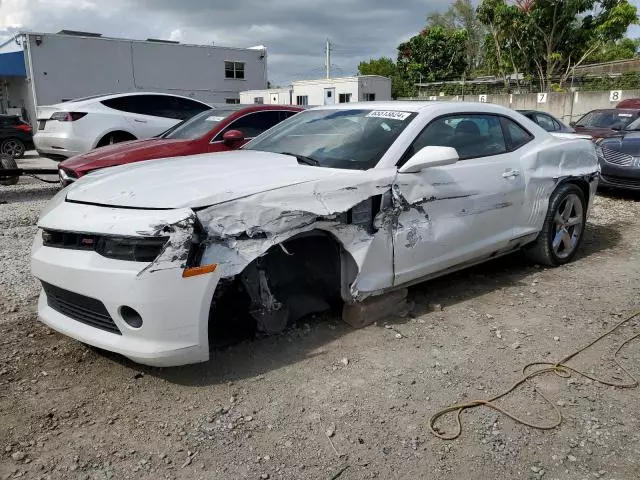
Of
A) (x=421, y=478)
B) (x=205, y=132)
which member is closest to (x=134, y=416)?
(x=421, y=478)

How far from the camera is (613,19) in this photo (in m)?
25.0

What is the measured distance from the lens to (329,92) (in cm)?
2678

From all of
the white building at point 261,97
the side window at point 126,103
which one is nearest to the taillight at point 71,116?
the side window at point 126,103

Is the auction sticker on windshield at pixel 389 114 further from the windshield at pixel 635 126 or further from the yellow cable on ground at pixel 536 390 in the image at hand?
the windshield at pixel 635 126

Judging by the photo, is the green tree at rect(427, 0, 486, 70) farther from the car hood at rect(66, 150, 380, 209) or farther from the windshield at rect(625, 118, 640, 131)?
the car hood at rect(66, 150, 380, 209)

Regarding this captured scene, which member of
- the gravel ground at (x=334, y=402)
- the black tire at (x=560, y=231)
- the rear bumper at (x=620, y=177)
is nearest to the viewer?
the gravel ground at (x=334, y=402)

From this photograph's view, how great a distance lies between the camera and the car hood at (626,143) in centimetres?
851

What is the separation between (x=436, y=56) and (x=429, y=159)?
126 feet

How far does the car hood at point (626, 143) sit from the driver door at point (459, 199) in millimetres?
5046

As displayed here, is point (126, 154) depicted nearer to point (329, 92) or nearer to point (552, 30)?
point (329, 92)

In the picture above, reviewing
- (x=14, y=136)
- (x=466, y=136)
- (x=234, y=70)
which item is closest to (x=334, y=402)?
(x=466, y=136)

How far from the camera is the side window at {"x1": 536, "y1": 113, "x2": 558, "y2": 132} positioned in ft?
40.4

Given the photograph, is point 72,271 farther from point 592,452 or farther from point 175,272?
point 592,452

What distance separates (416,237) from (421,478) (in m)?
1.70
